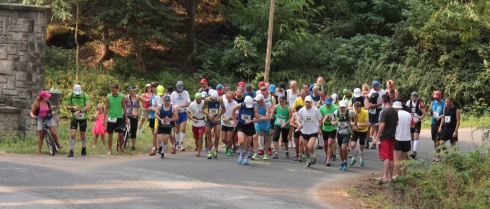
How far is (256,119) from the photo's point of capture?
1975 cm

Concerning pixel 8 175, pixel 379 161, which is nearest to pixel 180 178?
pixel 8 175

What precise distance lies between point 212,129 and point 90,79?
12751mm

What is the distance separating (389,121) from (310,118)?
259cm

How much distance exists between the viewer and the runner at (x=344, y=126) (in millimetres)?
19312

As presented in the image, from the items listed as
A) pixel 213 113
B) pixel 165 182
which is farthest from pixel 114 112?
pixel 165 182

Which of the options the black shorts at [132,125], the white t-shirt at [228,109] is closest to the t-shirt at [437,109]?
the white t-shirt at [228,109]

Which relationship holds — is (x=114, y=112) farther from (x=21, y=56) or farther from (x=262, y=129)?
(x=21, y=56)

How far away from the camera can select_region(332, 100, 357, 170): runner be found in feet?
63.4

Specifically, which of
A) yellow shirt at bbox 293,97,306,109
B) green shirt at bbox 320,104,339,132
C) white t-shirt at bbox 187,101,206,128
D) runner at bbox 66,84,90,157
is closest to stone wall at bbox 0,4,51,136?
runner at bbox 66,84,90,157

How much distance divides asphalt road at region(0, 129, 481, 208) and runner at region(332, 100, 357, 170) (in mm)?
469

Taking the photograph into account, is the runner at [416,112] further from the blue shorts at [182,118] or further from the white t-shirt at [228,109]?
the blue shorts at [182,118]

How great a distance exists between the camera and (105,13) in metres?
32.7

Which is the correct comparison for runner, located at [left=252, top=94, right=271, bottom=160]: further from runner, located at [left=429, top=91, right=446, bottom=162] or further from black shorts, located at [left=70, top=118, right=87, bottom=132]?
runner, located at [left=429, top=91, right=446, bottom=162]

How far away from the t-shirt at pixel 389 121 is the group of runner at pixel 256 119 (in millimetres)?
1429
